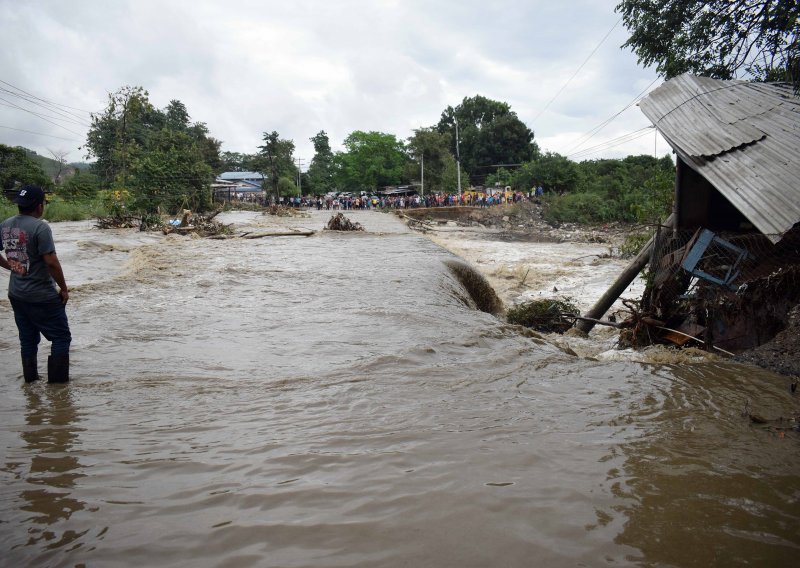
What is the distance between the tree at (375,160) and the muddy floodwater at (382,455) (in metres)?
65.2

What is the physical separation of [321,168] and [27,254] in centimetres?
8604

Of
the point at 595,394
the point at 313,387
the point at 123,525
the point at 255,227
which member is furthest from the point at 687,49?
the point at 255,227

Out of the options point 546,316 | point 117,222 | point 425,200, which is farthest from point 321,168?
point 546,316

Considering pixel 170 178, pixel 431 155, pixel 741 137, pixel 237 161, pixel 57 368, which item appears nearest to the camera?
pixel 57 368

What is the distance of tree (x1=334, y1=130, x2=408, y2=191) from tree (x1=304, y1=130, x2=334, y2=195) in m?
7.81

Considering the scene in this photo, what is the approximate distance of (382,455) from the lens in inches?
124

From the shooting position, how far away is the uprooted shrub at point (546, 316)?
388 inches

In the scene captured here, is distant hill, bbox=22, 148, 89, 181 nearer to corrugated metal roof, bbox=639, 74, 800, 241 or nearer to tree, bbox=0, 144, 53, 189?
tree, bbox=0, 144, 53, 189

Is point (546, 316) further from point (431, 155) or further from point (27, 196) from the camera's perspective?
point (431, 155)

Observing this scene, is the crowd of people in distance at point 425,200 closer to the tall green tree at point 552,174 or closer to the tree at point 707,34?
the tall green tree at point 552,174

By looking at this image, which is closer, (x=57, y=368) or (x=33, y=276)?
(x=33, y=276)

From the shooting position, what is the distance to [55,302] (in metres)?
4.27

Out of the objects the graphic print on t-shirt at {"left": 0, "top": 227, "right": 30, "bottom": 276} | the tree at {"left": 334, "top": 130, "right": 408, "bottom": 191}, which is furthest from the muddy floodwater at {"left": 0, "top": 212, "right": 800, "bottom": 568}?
the tree at {"left": 334, "top": 130, "right": 408, "bottom": 191}

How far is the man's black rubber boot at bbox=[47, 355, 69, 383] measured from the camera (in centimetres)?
437
